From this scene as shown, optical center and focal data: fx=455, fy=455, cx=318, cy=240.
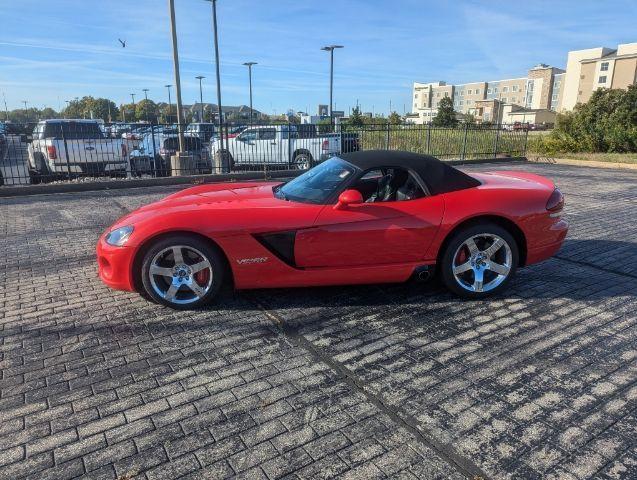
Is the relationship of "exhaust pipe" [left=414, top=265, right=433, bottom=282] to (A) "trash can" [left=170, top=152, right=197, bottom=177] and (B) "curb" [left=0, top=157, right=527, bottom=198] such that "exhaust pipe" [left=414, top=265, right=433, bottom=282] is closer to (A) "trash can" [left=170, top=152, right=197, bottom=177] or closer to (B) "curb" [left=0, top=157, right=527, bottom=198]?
(B) "curb" [left=0, top=157, right=527, bottom=198]

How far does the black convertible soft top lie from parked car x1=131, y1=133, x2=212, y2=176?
963 cm

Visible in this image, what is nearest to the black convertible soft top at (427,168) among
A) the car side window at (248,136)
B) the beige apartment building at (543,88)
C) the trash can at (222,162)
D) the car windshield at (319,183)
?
the car windshield at (319,183)

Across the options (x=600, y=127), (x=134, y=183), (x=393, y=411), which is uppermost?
(x=600, y=127)

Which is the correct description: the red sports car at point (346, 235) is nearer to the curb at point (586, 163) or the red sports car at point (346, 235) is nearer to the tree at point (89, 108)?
the curb at point (586, 163)

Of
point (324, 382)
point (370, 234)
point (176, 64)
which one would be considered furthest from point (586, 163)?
point (324, 382)

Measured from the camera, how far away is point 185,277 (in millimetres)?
3846

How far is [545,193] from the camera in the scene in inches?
170

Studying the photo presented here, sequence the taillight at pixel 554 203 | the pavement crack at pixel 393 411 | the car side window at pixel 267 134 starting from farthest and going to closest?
the car side window at pixel 267 134, the taillight at pixel 554 203, the pavement crack at pixel 393 411

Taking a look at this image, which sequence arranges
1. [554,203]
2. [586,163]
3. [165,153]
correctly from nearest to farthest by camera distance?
1. [554,203]
2. [165,153]
3. [586,163]

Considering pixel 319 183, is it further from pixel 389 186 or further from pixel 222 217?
pixel 222 217

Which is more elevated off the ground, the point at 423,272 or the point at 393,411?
the point at 423,272

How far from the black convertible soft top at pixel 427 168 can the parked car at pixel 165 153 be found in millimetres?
9629

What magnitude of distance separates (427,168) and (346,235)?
3.39ft

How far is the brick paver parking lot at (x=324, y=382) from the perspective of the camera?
2.23 meters
